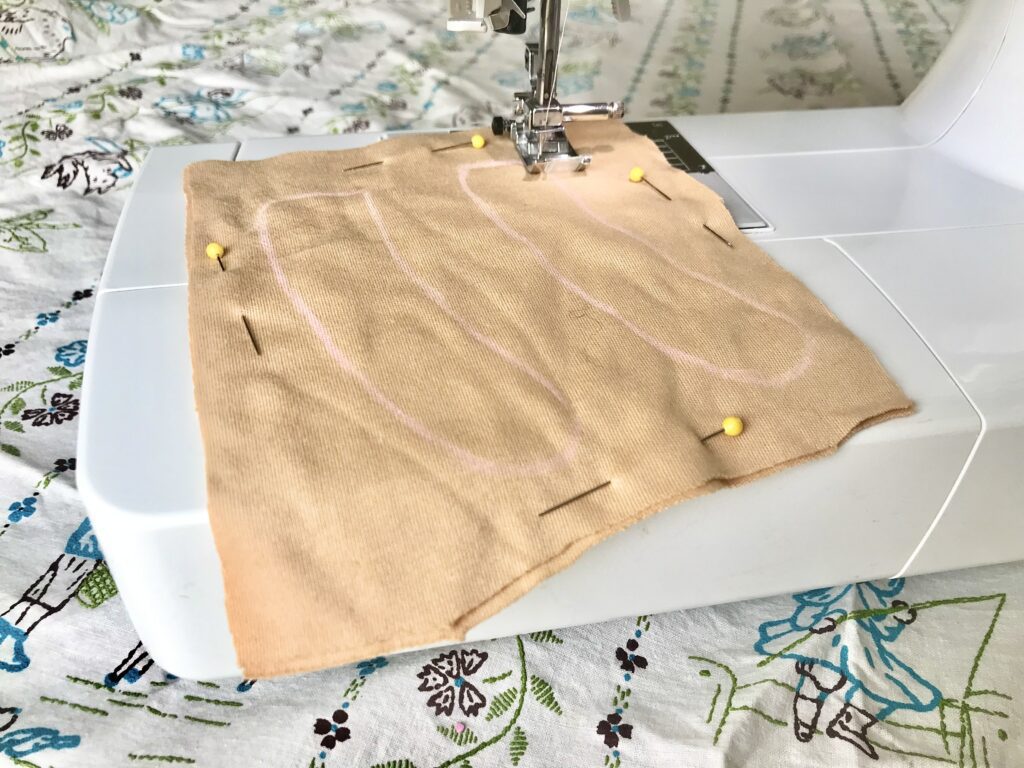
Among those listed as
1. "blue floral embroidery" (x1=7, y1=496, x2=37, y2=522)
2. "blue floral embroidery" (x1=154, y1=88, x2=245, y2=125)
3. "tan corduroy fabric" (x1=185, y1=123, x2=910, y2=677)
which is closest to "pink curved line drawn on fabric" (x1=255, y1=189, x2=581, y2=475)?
"tan corduroy fabric" (x1=185, y1=123, x2=910, y2=677)

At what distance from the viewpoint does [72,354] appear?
1100mm

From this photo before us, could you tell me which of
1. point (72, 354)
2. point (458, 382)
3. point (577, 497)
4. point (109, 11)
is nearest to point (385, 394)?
point (458, 382)

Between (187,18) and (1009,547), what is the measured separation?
168 centimetres

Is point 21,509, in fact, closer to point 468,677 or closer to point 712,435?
point 468,677

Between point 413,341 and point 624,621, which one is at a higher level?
point 413,341

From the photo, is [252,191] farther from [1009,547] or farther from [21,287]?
[1009,547]

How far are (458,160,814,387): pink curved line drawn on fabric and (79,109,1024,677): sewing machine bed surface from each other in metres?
0.07

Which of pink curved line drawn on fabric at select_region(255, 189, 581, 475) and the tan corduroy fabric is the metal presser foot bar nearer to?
the tan corduroy fabric

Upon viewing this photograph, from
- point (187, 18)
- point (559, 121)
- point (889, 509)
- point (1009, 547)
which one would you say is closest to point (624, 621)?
point (889, 509)

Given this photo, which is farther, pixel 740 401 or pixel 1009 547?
pixel 1009 547

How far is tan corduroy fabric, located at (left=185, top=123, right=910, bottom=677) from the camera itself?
1.91ft

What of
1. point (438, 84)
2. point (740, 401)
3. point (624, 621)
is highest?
point (740, 401)

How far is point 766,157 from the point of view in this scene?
3.37 ft

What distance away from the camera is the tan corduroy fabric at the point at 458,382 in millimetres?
583
